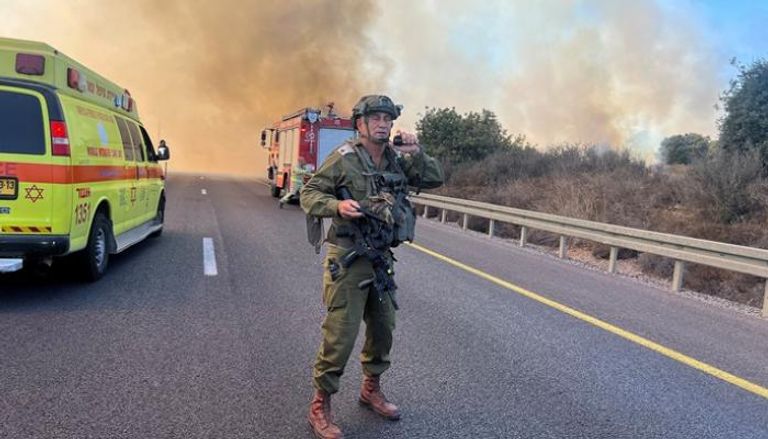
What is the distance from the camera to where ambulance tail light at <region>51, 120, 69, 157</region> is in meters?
5.57

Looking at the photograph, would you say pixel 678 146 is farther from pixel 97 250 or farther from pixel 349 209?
pixel 349 209

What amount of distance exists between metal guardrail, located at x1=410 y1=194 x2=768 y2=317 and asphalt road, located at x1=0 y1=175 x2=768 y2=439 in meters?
0.59

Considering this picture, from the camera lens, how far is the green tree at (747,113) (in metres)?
14.9

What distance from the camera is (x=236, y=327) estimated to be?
509cm

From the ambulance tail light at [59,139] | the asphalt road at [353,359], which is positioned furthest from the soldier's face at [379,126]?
the ambulance tail light at [59,139]

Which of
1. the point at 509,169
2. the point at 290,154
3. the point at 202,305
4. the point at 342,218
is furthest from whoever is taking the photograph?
the point at 509,169

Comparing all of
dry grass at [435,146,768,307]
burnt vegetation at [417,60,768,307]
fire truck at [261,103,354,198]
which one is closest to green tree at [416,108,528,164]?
burnt vegetation at [417,60,768,307]

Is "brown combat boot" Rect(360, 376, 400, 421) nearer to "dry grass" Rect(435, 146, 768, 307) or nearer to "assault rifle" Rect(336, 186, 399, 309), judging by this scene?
"assault rifle" Rect(336, 186, 399, 309)

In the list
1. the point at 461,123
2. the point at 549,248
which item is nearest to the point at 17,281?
the point at 549,248

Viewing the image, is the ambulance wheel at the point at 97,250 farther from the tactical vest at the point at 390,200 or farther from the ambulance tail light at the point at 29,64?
the tactical vest at the point at 390,200

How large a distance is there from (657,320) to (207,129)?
42.9 meters

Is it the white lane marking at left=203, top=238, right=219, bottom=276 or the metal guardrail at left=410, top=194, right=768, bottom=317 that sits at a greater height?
the metal guardrail at left=410, top=194, right=768, bottom=317

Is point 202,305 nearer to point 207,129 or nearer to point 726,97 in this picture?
point 726,97

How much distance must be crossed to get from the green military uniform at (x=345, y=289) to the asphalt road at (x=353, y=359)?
345 mm
